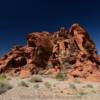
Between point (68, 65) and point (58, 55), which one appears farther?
point (58, 55)

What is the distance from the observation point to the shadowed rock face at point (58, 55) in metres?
40.2

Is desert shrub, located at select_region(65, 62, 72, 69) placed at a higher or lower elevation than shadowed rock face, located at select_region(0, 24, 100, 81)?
lower

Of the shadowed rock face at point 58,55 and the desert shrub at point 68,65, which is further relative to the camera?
the desert shrub at point 68,65

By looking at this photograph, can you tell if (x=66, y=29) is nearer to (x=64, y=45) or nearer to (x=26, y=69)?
(x=64, y=45)

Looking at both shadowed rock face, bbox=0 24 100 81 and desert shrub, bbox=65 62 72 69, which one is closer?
shadowed rock face, bbox=0 24 100 81

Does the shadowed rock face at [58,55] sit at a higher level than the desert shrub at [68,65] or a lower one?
higher

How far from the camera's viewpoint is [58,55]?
151 feet

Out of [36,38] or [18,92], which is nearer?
[18,92]

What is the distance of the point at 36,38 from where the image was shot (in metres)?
50.9

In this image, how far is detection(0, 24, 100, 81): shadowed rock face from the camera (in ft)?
132

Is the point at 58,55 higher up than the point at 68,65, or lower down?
higher up

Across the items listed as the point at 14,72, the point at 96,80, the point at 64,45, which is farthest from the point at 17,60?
the point at 96,80

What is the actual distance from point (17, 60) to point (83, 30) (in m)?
14.1

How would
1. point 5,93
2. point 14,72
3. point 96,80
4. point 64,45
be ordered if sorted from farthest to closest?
1. point 14,72
2. point 64,45
3. point 96,80
4. point 5,93
